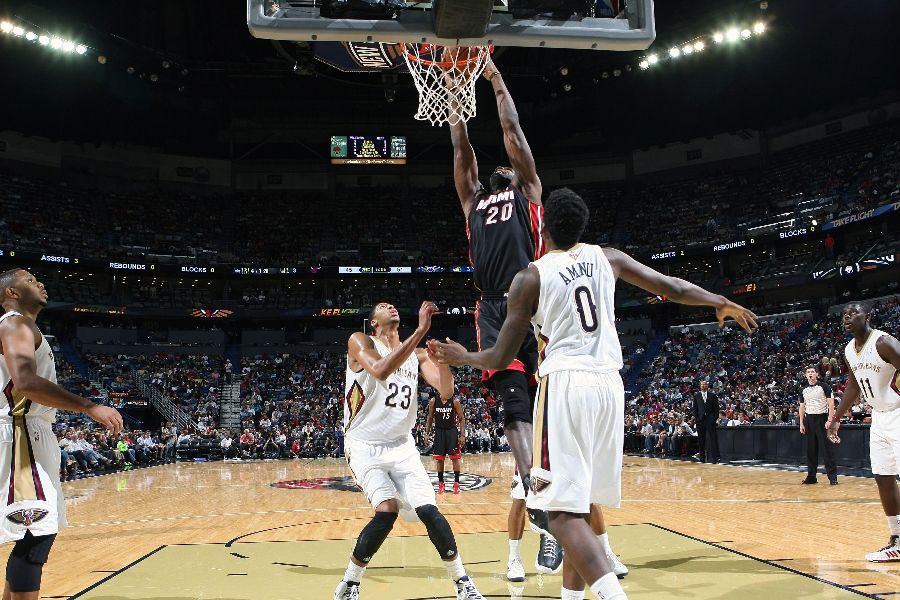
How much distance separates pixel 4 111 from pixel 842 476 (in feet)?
112

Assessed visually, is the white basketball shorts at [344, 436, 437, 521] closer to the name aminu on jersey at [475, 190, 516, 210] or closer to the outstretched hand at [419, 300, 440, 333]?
the outstretched hand at [419, 300, 440, 333]

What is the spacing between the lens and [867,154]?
101 ft

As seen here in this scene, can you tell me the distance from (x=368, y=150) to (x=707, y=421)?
74.1ft

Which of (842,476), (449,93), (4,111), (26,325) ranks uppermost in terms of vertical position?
(4,111)

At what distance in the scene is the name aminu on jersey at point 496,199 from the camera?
518 centimetres

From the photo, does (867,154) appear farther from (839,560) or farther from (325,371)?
(839,560)

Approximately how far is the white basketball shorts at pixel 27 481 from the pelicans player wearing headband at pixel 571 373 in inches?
85.9

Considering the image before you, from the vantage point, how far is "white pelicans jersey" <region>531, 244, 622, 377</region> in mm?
3582

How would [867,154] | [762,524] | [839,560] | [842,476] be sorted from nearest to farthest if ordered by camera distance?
[839,560] → [762,524] → [842,476] → [867,154]

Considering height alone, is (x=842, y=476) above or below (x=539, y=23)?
below

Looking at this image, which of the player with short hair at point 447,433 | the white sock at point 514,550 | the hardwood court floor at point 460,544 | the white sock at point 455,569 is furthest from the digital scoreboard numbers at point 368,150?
the white sock at point 455,569

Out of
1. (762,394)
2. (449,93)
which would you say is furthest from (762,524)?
(762,394)

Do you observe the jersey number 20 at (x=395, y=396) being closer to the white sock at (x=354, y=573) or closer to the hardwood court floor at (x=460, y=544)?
the white sock at (x=354, y=573)

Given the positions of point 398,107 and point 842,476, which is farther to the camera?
point 398,107
